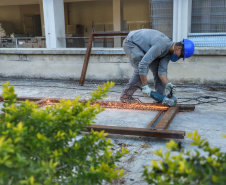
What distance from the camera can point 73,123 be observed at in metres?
1.64

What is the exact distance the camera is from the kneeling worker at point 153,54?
412 centimetres

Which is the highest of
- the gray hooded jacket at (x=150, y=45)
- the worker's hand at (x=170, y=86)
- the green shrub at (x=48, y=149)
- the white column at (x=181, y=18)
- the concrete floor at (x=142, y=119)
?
the white column at (x=181, y=18)

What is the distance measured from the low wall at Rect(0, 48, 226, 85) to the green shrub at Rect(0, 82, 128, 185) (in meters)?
5.06

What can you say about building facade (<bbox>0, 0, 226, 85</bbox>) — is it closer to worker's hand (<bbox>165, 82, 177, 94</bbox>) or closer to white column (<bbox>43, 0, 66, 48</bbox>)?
white column (<bbox>43, 0, 66, 48</bbox>)

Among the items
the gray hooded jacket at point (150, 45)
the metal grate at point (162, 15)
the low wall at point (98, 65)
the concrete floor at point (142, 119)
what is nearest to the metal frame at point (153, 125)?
the concrete floor at point (142, 119)

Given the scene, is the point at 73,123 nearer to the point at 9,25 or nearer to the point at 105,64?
the point at 105,64

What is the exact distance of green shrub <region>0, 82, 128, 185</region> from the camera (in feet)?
4.27

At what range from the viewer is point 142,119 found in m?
4.15

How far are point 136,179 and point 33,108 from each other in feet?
3.97

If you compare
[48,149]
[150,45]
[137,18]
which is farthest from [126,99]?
[137,18]

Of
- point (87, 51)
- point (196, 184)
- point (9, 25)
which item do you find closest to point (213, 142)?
point (196, 184)

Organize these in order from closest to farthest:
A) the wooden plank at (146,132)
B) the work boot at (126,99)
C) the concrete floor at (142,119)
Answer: the concrete floor at (142,119), the wooden plank at (146,132), the work boot at (126,99)

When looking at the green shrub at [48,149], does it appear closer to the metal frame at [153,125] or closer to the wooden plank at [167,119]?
the metal frame at [153,125]

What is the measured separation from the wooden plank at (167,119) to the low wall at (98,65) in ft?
7.90
